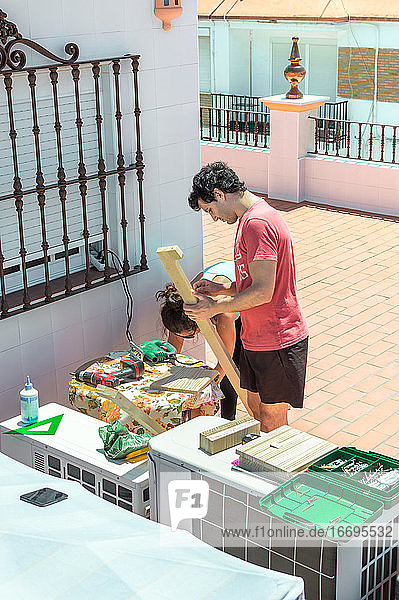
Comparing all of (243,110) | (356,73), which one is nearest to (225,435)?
(356,73)

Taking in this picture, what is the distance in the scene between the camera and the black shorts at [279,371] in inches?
157

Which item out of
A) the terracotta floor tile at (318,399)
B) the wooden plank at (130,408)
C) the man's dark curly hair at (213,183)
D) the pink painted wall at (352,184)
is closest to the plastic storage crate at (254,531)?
the wooden plank at (130,408)

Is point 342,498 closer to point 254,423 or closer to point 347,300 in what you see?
point 254,423

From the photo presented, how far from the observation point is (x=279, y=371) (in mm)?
3994

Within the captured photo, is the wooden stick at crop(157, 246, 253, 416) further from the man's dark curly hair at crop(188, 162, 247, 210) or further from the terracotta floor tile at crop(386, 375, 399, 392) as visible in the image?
the terracotta floor tile at crop(386, 375, 399, 392)

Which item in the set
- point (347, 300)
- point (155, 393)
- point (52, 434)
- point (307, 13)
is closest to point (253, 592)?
point (52, 434)

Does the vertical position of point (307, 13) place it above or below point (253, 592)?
above

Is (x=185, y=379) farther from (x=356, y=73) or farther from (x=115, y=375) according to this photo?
(x=356, y=73)

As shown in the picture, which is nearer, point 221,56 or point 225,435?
point 225,435

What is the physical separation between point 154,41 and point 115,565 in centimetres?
378

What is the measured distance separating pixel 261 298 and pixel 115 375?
987 mm

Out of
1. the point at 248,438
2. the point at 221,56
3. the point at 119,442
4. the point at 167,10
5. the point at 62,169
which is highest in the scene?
the point at 167,10

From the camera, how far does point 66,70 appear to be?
4.49 metres

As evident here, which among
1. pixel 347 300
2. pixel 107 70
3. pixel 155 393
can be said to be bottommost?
pixel 347 300
